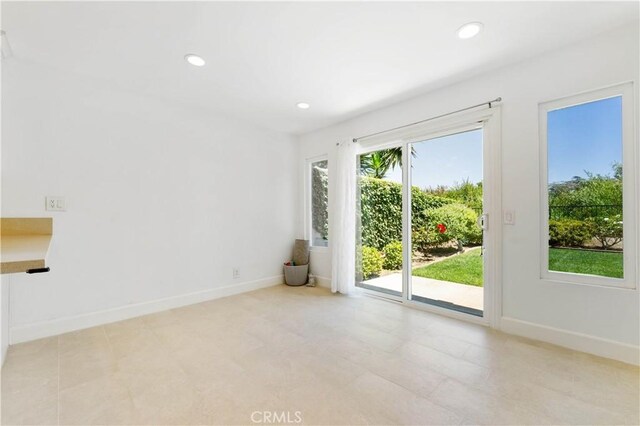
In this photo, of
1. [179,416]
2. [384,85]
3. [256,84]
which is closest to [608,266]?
[384,85]

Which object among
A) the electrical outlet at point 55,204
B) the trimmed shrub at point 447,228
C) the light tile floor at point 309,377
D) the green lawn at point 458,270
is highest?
the electrical outlet at point 55,204

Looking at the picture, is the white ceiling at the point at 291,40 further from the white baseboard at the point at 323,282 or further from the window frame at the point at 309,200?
the white baseboard at the point at 323,282

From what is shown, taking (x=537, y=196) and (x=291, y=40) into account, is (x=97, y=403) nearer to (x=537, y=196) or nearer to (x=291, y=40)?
(x=291, y=40)

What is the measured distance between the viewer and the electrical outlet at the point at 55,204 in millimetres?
2455

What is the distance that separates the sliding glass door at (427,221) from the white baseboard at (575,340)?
346 mm

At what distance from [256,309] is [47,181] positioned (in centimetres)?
234

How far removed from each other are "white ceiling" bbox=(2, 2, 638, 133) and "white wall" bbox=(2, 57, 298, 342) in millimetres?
337

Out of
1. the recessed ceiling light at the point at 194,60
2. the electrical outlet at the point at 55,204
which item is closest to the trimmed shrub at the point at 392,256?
the recessed ceiling light at the point at 194,60

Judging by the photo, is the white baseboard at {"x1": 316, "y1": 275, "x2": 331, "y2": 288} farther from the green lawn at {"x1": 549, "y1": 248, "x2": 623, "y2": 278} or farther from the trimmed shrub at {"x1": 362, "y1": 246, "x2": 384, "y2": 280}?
the green lawn at {"x1": 549, "y1": 248, "x2": 623, "y2": 278}

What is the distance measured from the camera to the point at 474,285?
144 inches

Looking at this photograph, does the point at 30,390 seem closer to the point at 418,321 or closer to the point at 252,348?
the point at 252,348

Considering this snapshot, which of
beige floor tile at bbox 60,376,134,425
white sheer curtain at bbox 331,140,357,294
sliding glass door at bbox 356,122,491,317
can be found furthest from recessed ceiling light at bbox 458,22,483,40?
beige floor tile at bbox 60,376,134,425

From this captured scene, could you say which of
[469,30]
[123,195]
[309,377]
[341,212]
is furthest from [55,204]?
[469,30]

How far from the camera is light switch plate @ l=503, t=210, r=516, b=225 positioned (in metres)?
2.45
